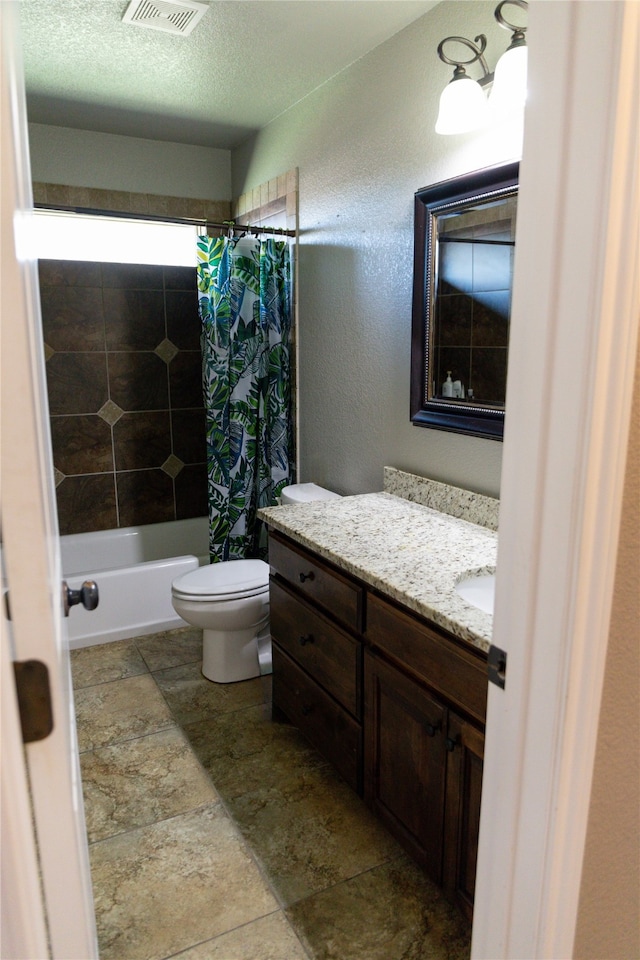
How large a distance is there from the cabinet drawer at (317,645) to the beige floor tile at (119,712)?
2.06 feet

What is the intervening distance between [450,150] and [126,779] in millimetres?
2297

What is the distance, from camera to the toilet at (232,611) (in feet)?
8.66

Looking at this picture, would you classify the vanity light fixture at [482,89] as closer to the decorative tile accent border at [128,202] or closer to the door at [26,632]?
the door at [26,632]

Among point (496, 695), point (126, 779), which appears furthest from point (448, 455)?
point (126, 779)

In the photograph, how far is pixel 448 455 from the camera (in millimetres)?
2283

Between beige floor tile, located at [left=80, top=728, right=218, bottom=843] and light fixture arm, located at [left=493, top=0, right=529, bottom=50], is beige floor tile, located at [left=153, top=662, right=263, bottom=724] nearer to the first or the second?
beige floor tile, located at [left=80, top=728, right=218, bottom=843]

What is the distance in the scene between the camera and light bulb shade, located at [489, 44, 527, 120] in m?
1.76

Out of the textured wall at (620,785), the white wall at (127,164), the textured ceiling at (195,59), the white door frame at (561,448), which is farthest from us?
the white wall at (127,164)

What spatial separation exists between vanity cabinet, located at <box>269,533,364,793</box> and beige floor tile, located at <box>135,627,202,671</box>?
77cm

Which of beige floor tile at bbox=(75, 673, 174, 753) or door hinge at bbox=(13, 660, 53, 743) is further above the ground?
door hinge at bbox=(13, 660, 53, 743)

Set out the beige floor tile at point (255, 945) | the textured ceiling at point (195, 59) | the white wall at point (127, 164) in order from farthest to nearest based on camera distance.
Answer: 1. the white wall at point (127, 164)
2. the textured ceiling at point (195, 59)
3. the beige floor tile at point (255, 945)

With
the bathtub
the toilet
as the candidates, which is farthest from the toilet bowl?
the bathtub

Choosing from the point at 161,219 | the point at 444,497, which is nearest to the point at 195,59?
the point at 161,219

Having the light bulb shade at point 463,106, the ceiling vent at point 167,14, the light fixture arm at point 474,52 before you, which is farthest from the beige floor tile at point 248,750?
the ceiling vent at point 167,14
